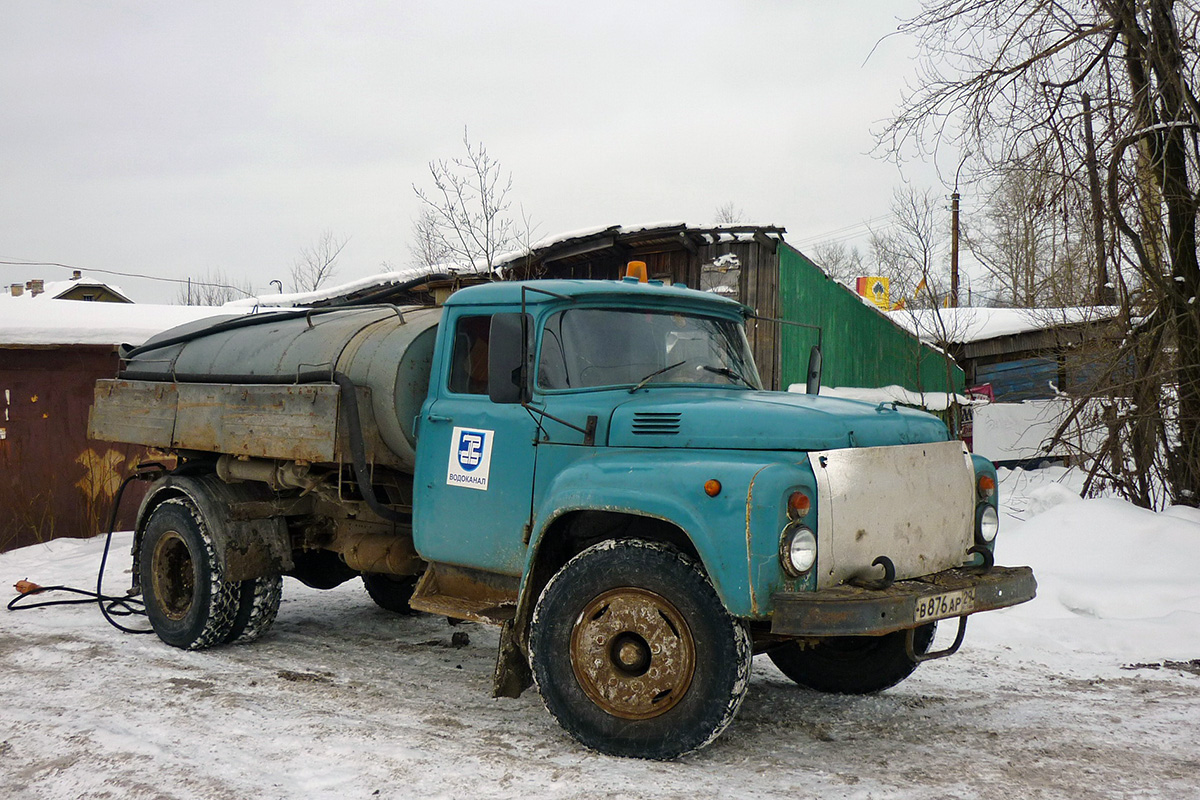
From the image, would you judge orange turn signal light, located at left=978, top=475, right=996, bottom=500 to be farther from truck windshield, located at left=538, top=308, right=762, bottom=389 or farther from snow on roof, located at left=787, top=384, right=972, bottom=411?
snow on roof, located at left=787, top=384, right=972, bottom=411

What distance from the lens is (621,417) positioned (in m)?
4.75

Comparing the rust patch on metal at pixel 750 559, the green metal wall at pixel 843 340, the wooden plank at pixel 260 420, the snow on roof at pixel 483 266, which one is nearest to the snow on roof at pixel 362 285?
the snow on roof at pixel 483 266

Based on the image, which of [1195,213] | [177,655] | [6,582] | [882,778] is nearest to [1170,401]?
[1195,213]

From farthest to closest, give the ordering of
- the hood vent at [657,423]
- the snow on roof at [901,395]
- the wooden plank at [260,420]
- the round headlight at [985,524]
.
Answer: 1. the snow on roof at [901,395]
2. the wooden plank at [260,420]
3. the round headlight at [985,524]
4. the hood vent at [657,423]

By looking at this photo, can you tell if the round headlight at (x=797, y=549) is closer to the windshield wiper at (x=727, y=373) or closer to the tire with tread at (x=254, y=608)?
the windshield wiper at (x=727, y=373)

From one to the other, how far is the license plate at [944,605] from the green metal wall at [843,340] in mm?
8761

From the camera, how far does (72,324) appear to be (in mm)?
11484

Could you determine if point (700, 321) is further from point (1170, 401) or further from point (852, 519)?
point (1170, 401)

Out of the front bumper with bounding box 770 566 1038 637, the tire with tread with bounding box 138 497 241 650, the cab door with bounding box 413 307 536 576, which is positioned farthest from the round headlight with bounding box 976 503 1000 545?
the tire with tread with bounding box 138 497 241 650

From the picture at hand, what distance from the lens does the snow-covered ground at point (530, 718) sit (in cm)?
411

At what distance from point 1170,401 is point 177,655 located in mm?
8961

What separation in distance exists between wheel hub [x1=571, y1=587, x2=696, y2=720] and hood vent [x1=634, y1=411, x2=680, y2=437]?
732 mm

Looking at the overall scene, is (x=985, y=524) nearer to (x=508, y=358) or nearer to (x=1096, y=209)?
(x=508, y=358)

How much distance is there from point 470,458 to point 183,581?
9.81ft
